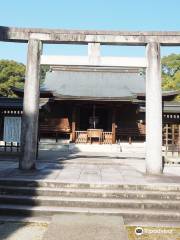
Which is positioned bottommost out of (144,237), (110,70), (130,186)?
(144,237)

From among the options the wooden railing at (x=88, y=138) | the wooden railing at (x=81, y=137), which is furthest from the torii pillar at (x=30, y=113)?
the wooden railing at (x=81, y=137)

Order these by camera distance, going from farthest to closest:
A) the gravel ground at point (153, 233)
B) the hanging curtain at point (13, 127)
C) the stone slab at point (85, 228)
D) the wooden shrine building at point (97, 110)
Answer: the wooden shrine building at point (97, 110), the hanging curtain at point (13, 127), the gravel ground at point (153, 233), the stone slab at point (85, 228)

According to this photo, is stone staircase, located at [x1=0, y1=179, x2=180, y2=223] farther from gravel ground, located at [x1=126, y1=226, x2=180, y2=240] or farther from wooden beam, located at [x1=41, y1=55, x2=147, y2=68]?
wooden beam, located at [x1=41, y1=55, x2=147, y2=68]

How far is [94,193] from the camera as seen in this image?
6750mm

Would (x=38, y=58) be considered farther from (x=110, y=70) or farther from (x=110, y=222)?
(x=110, y=70)

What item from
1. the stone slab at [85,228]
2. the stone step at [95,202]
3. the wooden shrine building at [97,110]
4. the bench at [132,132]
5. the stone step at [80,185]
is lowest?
the stone slab at [85,228]

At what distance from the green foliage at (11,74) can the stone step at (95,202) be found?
111 feet

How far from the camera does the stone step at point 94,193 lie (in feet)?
21.9

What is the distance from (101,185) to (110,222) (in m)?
1.52

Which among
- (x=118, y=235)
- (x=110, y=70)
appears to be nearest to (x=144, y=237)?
(x=118, y=235)

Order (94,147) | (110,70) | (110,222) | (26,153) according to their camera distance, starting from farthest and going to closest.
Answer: (110,70)
(94,147)
(26,153)
(110,222)

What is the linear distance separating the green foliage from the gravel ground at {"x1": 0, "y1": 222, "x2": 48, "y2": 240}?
3484 cm

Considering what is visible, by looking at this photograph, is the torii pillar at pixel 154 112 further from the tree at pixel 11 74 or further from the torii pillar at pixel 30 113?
the tree at pixel 11 74

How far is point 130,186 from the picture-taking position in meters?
7.05
